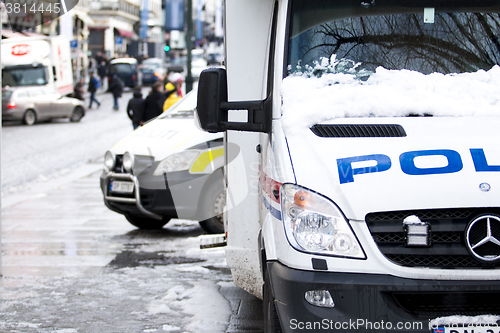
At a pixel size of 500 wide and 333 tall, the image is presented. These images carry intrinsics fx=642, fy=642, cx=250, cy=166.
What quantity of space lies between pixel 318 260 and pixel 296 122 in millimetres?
747

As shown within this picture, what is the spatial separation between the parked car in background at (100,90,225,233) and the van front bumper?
14.9 feet

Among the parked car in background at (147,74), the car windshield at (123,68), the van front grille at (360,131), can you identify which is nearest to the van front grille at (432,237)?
the van front grille at (360,131)

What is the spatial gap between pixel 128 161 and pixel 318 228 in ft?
16.8

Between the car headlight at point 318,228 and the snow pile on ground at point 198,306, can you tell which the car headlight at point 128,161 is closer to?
the snow pile on ground at point 198,306

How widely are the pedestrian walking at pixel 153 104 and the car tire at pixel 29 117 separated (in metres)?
13.3

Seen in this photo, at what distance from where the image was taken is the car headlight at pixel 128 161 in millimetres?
7645

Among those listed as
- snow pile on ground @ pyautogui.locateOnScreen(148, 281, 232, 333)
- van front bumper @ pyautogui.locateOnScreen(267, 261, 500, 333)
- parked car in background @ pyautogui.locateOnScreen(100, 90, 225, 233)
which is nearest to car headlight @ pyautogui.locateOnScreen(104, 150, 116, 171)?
parked car in background @ pyautogui.locateOnScreen(100, 90, 225, 233)

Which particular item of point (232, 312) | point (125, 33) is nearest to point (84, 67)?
point (125, 33)

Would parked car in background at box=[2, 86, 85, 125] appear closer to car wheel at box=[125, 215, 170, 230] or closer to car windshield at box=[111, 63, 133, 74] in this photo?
car wheel at box=[125, 215, 170, 230]

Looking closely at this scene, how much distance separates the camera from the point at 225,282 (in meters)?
5.95

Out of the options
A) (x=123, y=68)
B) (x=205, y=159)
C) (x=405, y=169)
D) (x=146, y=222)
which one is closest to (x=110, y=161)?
(x=146, y=222)

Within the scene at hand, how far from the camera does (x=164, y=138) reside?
7746 mm

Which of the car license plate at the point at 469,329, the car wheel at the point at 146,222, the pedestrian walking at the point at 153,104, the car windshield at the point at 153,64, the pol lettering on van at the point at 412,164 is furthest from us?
the car windshield at the point at 153,64

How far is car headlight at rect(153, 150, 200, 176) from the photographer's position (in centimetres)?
735
